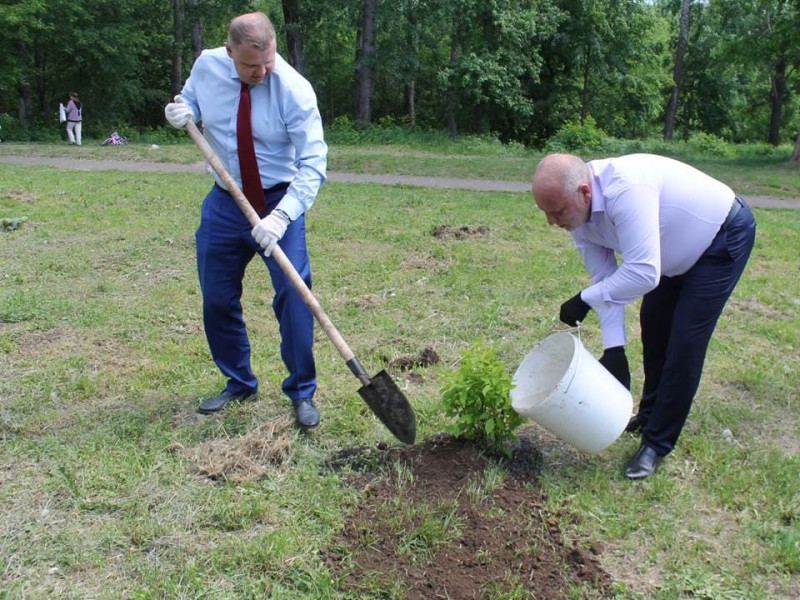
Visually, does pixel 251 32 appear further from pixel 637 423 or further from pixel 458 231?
pixel 458 231

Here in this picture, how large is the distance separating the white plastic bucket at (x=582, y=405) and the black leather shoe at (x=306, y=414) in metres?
1.05

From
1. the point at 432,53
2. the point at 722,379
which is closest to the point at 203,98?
the point at 722,379

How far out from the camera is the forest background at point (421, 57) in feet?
70.8

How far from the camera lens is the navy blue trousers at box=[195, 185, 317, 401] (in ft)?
12.0

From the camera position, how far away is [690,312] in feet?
10.7

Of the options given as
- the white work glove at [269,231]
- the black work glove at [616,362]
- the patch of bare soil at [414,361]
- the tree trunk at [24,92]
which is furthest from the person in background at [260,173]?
→ the tree trunk at [24,92]

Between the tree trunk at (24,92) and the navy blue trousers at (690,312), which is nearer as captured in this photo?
the navy blue trousers at (690,312)

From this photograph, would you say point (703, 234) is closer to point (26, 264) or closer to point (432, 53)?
point (26, 264)

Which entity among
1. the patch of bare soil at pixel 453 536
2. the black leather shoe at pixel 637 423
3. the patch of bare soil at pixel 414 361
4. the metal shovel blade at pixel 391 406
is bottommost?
the patch of bare soil at pixel 453 536

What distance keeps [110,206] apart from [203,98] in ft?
22.1

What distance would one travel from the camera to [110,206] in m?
9.70

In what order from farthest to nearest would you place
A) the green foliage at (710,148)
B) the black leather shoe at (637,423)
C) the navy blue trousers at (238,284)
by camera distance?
1. the green foliage at (710,148)
2. the black leather shoe at (637,423)
3. the navy blue trousers at (238,284)

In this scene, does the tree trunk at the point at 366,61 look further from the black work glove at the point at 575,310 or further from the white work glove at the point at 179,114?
the black work glove at the point at 575,310

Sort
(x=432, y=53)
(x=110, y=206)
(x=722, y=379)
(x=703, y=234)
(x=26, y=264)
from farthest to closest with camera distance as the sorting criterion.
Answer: (x=432, y=53) → (x=110, y=206) → (x=26, y=264) → (x=722, y=379) → (x=703, y=234)
